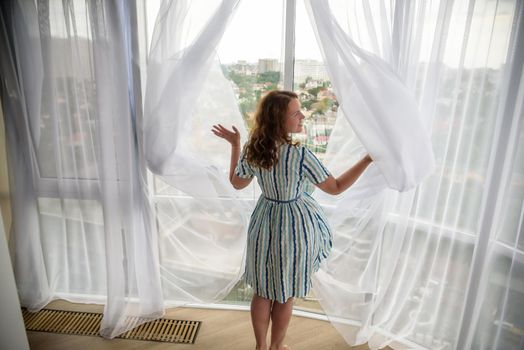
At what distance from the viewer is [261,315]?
159 cm

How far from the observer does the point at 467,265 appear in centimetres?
150

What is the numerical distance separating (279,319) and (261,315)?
0.09 meters

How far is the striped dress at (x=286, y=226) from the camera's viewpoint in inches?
53.2

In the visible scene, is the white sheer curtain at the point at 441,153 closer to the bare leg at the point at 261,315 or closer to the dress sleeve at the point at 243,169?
the dress sleeve at the point at 243,169

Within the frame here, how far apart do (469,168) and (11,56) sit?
209 cm

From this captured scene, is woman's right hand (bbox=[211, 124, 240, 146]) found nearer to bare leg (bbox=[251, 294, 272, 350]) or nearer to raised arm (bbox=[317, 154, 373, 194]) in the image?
raised arm (bbox=[317, 154, 373, 194])

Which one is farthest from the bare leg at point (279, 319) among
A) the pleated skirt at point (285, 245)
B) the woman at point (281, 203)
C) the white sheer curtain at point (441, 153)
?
the white sheer curtain at point (441, 153)

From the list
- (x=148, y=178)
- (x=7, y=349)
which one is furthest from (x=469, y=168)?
(x=7, y=349)

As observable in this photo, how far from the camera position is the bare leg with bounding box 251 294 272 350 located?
1.58 m

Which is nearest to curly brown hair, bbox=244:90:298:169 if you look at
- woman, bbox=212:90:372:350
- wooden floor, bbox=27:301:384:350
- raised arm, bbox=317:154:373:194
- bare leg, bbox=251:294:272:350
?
woman, bbox=212:90:372:350

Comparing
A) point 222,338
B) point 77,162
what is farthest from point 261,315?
point 77,162

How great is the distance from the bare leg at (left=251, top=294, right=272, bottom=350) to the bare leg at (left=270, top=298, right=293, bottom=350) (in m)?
0.03

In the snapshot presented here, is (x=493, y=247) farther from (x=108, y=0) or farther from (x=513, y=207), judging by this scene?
(x=108, y=0)

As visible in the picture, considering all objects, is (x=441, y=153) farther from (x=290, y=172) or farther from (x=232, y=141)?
(x=232, y=141)
